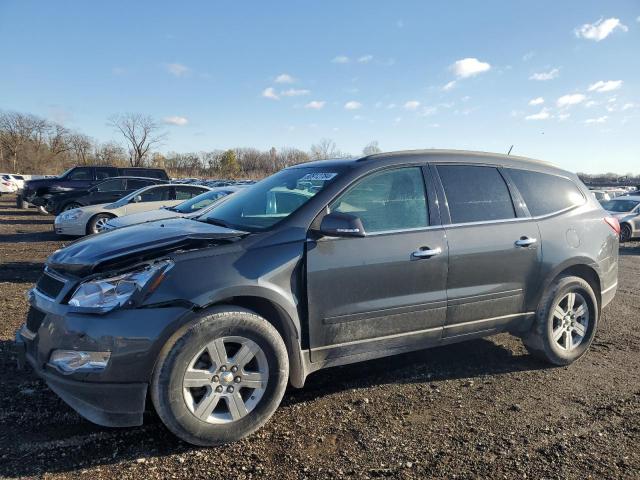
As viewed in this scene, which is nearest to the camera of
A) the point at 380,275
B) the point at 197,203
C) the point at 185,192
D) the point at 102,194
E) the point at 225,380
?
the point at 225,380

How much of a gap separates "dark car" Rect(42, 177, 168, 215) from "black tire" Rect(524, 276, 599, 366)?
1396 centimetres

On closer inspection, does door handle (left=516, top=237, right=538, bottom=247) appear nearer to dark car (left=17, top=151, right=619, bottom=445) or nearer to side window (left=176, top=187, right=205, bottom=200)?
dark car (left=17, top=151, right=619, bottom=445)

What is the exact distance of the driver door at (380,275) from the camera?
127 inches

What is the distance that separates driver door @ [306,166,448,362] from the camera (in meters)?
3.24

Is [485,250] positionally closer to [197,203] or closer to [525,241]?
[525,241]

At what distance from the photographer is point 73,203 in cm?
1681

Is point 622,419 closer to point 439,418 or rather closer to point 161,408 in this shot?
point 439,418

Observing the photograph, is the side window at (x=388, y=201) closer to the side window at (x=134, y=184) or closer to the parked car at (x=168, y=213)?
the parked car at (x=168, y=213)

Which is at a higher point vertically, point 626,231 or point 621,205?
point 621,205

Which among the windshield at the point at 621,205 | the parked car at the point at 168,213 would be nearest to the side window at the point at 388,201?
the parked car at the point at 168,213

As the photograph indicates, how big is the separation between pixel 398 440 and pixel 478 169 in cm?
234

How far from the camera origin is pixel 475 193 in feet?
13.1

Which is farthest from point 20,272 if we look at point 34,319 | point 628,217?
point 628,217

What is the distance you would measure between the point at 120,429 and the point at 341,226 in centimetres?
197
